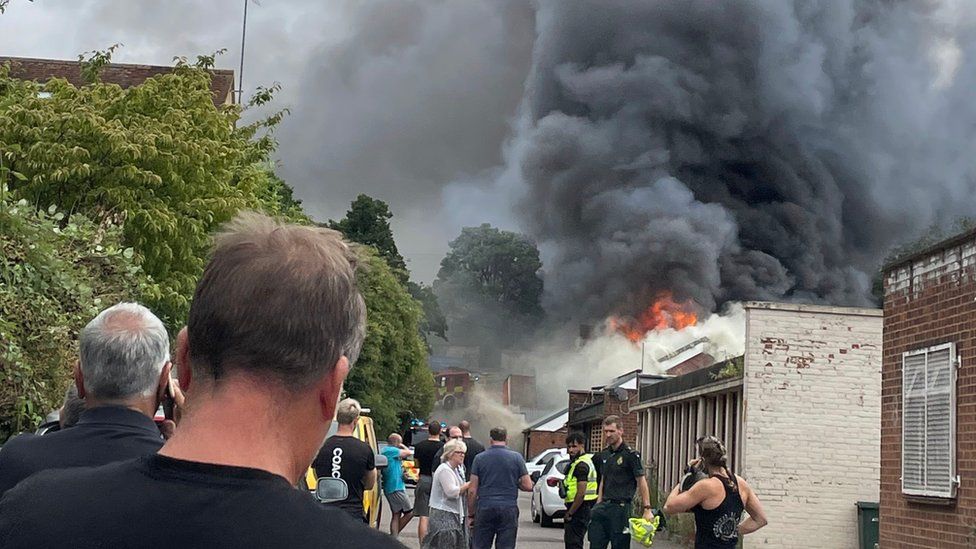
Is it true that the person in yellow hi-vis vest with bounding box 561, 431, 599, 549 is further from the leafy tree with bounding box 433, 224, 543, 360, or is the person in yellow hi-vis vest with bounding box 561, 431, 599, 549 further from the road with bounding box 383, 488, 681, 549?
the leafy tree with bounding box 433, 224, 543, 360

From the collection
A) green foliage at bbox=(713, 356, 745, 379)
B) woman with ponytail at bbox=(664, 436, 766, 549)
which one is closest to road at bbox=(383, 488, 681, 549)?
green foliage at bbox=(713, 356, 745, 379)

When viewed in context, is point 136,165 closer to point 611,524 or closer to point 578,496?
point 578,496

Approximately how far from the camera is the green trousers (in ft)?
42.4

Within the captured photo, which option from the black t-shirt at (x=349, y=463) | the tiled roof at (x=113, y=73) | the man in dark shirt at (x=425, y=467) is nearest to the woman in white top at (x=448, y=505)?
the man in dark shirt at (x=425, y=467)

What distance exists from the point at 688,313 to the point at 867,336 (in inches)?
1579

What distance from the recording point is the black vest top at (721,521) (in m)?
8.90

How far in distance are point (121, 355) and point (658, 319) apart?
59157 mm

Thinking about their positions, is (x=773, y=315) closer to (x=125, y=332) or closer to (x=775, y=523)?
(x=775, y=523)

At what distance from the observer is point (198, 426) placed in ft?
6.61

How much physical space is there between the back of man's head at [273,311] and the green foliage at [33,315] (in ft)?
28.5

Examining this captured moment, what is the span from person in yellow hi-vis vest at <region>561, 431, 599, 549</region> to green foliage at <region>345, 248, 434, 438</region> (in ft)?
105

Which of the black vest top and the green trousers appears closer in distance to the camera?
the black vest top

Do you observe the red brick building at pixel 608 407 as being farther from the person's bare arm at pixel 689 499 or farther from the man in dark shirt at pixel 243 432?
the man in dark shirt at pixel 243 432

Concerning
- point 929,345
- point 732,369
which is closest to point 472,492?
point 929,345
